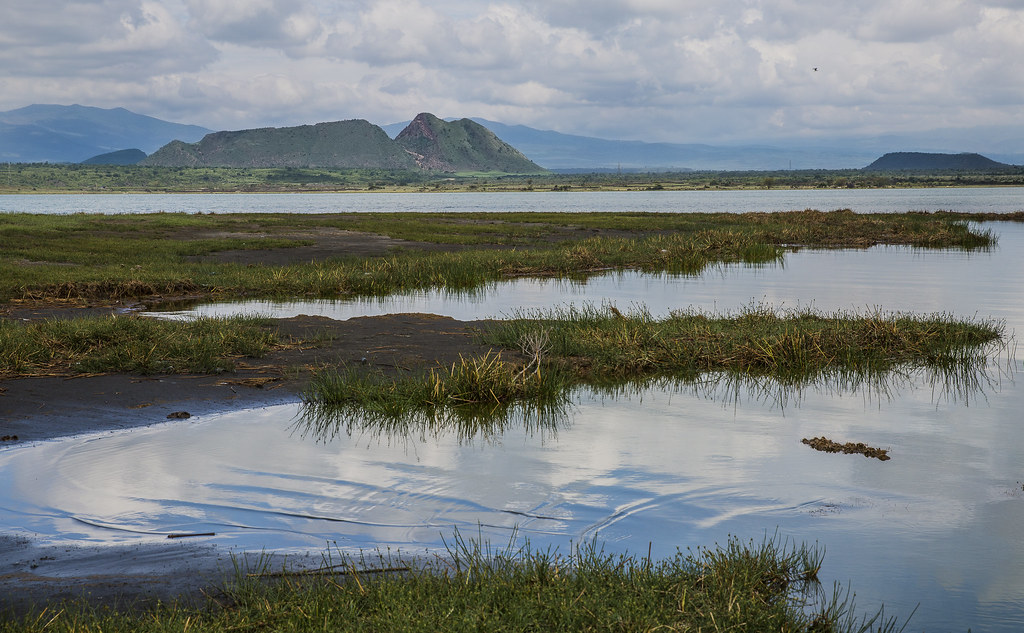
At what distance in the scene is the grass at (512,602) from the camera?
6.04 meters

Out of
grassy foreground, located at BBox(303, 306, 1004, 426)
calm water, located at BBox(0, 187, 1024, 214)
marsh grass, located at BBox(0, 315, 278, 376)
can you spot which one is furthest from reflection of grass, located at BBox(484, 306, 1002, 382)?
calm water, located at BBox(0, 187, 1024, 214)

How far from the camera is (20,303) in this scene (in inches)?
938

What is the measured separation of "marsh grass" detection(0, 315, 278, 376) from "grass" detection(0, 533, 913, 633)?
924cm

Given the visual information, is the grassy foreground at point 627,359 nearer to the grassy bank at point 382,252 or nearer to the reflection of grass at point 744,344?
the reflection of grass at point 744,344

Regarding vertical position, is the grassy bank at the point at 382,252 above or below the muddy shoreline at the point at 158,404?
above

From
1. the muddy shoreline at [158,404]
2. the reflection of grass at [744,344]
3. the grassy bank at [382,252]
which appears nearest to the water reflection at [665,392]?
the reflection of grass at [744,344]

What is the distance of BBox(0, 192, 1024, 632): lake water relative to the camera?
8578 millimetres

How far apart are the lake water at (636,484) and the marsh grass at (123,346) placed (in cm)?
295

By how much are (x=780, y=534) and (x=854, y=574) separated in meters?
0.97

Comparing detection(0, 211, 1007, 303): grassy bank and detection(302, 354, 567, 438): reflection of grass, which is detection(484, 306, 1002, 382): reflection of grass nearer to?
detection(302, 354, 567, 438): reflection of grass

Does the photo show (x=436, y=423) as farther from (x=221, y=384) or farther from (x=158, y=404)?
(x=158, y=404)

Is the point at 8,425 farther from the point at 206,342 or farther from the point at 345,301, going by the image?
the point at 345,301

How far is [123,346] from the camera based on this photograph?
16.1 m

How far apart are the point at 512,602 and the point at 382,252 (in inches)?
1371
